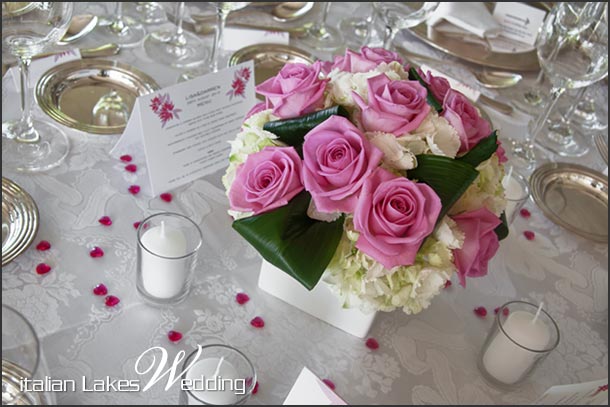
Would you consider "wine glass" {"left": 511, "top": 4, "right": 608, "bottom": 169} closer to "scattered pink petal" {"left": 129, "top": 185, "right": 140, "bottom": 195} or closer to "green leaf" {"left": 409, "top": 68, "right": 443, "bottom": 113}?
"green leaf" {"left": 409, "top": 68, "right": 443, "bottom": 113}

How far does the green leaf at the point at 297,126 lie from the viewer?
76 centimetres

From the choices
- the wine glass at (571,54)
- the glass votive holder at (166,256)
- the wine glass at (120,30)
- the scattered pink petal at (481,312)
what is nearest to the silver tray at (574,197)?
the wine glass at (571,54)

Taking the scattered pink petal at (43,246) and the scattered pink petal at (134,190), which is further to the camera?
the scattered pink petal at (134,190)

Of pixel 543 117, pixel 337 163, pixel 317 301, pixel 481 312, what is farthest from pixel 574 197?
pixel 337 163

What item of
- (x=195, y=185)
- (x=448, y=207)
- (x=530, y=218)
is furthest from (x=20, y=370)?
(x=530, y=218)

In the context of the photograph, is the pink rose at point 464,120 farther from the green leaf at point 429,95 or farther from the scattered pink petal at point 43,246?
the scattered pink petal at point 43,246

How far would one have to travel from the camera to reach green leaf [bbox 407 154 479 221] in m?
0.73

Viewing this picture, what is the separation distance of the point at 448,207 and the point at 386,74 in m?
0.17

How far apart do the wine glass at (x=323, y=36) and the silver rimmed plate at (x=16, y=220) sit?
0.68 m

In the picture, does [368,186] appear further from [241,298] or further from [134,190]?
[134,190]

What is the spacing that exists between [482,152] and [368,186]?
171 mm

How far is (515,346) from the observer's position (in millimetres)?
840

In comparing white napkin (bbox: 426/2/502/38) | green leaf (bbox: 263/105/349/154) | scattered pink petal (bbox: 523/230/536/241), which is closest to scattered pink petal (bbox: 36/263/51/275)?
green leaf (bbox: 263/105/349/154)

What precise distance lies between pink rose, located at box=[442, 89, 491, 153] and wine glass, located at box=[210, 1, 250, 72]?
0.48 metres
